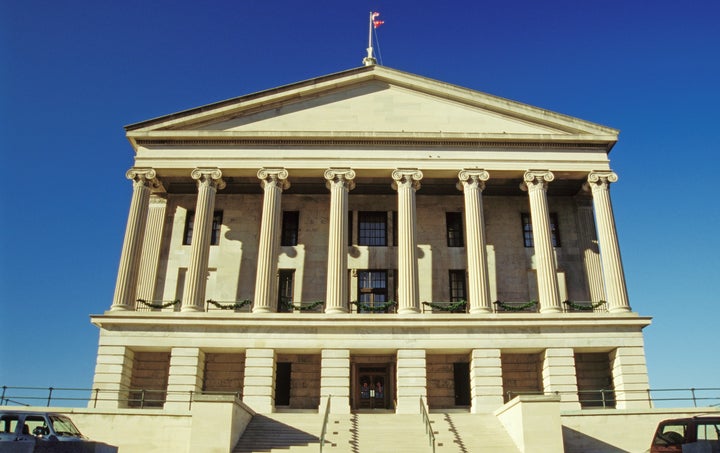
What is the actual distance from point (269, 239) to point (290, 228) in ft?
14.5

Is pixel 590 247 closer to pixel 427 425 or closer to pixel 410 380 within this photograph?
pixel 410 380

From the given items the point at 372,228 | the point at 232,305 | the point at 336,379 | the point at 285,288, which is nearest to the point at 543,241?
the point at 372,228

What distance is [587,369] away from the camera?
34.4 m

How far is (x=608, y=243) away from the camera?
114 feet

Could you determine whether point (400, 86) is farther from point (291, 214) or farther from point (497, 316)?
point (497, 316)

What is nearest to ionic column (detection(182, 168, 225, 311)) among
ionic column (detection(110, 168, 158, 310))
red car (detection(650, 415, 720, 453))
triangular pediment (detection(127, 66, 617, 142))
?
triangular pediment (detection(127, 66, 617, 142))

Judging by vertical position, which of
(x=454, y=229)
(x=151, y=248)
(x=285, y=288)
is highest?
(x=454, y=229)

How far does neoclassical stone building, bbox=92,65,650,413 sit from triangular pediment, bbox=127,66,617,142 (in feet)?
0.30

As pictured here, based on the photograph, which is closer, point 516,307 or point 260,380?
point 260,380

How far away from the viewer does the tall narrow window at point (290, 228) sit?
1510 inches

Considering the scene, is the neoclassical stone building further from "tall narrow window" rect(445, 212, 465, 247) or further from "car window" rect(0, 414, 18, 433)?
"car window" rect(0, 414, 18, 433)

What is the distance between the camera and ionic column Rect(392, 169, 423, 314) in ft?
109

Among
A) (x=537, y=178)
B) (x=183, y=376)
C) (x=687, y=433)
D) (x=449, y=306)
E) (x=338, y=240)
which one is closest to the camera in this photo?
(x=687, y=433)

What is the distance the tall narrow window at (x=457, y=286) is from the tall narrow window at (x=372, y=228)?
14.4 ft
